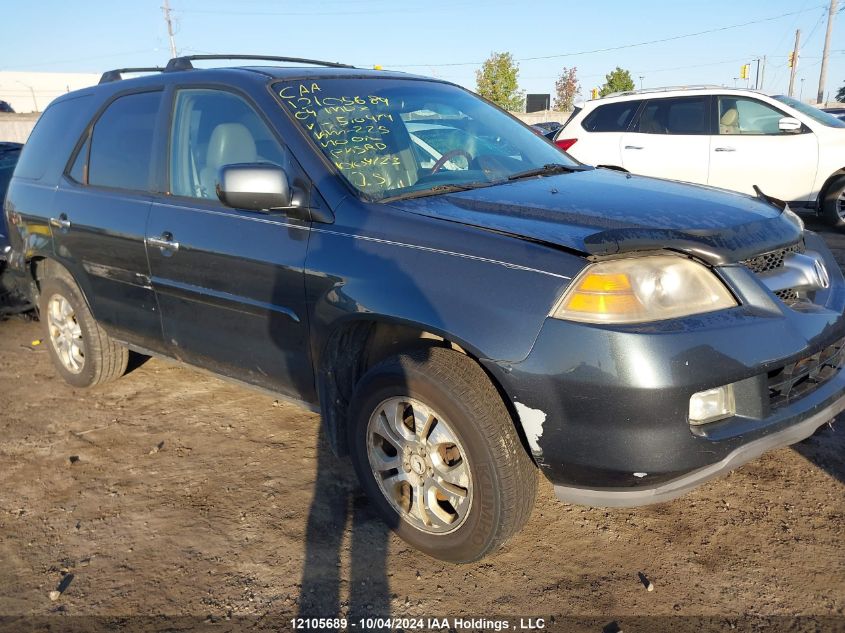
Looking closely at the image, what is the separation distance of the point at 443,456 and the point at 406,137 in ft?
4.98

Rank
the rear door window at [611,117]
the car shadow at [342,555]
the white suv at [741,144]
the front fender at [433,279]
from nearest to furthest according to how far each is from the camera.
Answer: the front fender at [433,279], the car shadow at [342,555], the white suv at [741,144], the rear door window at [611,117]

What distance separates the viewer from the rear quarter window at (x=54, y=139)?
4.14 m

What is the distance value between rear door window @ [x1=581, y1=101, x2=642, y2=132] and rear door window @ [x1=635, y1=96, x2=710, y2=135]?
159 mm

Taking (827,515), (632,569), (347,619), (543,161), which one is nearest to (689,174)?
(543,161)

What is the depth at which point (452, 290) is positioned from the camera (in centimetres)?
228

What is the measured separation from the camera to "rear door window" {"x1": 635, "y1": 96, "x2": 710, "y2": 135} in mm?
8336

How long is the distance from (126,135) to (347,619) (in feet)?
9.29

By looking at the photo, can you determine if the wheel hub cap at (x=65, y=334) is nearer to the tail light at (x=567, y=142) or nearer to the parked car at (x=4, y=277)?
the parked car at (x=4, y=277)

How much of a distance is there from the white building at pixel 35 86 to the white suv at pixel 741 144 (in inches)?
2335

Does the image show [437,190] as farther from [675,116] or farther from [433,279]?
[675,116]

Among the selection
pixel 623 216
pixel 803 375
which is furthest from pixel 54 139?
pixel 803 375

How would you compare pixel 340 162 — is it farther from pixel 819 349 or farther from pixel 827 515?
pixel 827 515

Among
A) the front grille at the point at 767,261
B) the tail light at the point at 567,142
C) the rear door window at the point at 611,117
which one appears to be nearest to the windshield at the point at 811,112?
the rear door window at the point at 611,117

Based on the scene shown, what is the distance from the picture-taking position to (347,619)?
7.59 feet
